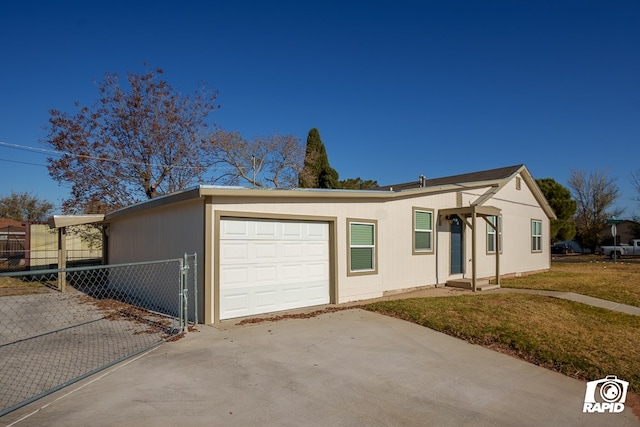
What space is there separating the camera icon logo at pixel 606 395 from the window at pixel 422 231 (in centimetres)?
706

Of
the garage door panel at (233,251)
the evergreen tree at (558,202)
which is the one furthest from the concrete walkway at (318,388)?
the evergreen tree at (558,202)

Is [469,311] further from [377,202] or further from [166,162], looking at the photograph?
[166,162]

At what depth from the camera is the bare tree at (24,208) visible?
135 ft

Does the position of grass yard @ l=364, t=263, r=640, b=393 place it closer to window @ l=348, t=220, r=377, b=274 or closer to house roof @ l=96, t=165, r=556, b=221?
window @ l=348, t=220, r=377, b=274

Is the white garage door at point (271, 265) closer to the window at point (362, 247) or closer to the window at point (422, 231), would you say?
the window at point (362, 247)

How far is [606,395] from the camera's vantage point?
467 centimetres

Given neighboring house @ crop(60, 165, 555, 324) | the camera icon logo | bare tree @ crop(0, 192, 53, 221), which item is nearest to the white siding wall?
neighboring house @ crop(60, 165, 555, 324)

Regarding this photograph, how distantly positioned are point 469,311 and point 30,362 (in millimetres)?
7490

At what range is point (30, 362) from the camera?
18.7ft

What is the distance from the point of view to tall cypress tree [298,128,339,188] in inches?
1145

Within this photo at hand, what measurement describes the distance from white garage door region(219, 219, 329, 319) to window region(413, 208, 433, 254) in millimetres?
3485

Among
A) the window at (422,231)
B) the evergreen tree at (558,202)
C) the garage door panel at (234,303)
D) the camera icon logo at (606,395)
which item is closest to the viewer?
the camera icon logo at (606,395)

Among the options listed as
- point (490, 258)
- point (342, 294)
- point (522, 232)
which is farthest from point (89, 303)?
point (522, 232)

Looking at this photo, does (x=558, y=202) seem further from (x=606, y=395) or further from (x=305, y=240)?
(x=606, y=395)
